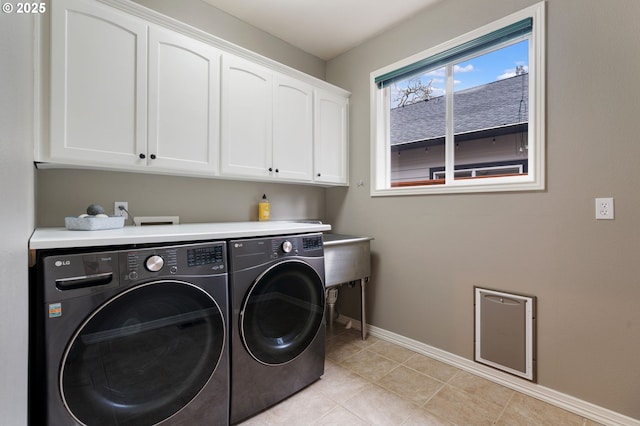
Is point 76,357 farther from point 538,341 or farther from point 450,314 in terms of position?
point 538,341

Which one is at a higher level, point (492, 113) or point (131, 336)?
point (492, 113)

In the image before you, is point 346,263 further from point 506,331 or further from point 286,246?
point 506,331

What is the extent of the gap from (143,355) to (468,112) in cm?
251

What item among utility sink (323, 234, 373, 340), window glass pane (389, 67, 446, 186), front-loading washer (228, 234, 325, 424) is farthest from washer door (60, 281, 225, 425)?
window glass pane (389, 67, 446, 186)

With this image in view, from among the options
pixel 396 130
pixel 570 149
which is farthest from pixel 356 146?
pixel 570 149

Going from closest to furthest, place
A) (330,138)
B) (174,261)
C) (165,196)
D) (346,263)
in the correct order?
(174,261)
(165,196)
(346,263)
(330,138)

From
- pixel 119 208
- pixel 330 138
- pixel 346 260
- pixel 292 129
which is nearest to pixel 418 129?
pixel 330 138

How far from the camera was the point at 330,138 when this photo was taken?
8.66 feet

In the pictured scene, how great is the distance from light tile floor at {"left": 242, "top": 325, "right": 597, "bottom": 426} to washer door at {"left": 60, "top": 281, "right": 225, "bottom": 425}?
487mm

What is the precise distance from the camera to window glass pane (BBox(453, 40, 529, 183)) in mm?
1890

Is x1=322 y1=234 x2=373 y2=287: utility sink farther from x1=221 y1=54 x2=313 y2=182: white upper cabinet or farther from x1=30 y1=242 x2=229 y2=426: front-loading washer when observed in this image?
x1=30 y1=242 x2=229 y2=426: front-loading washer

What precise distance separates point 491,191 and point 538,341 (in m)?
0.96

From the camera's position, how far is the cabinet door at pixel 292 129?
224 centimetres

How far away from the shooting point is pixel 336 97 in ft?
8.79
